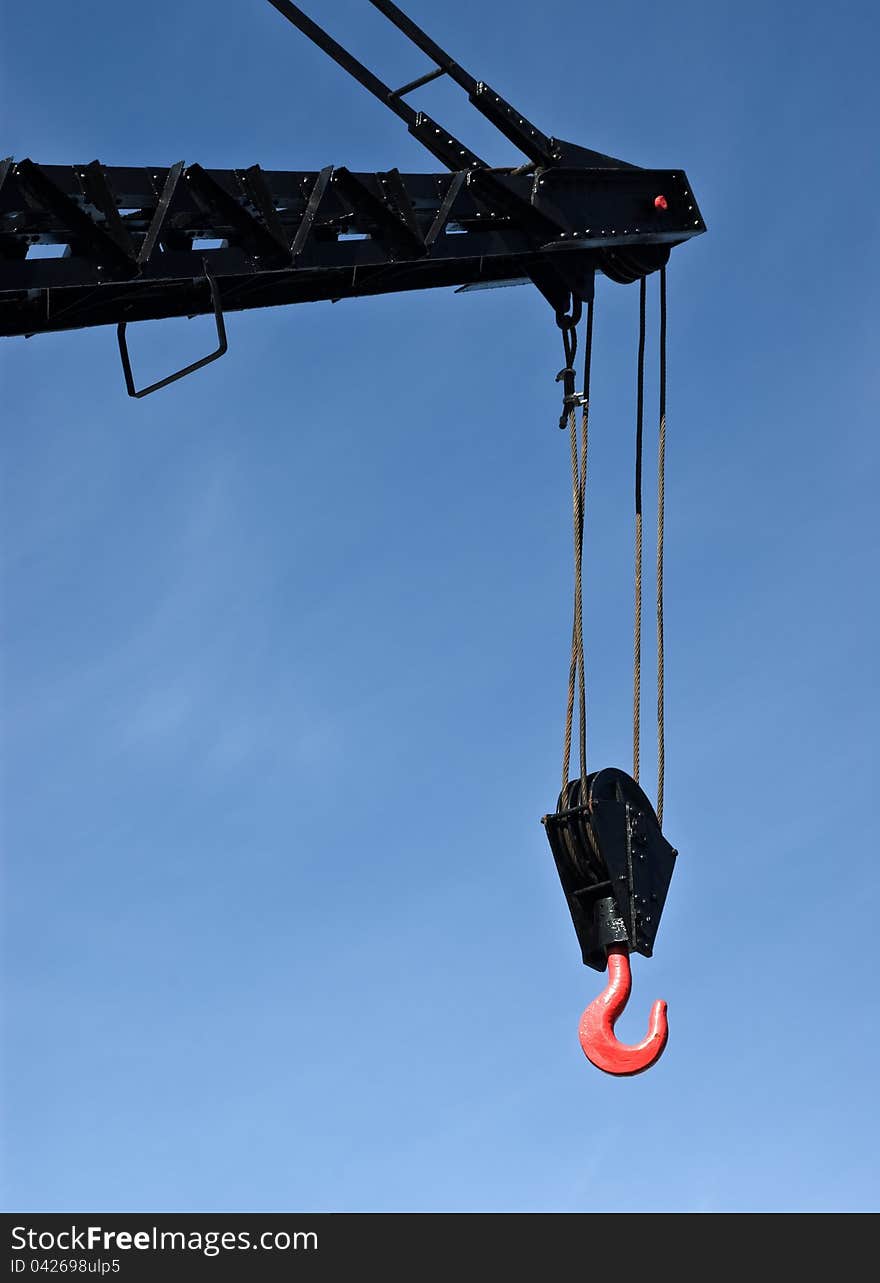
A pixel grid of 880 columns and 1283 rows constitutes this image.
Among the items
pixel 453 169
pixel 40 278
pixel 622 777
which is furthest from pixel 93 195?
pixel 622 777

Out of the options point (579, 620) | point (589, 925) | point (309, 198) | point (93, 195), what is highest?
point (309, 198)

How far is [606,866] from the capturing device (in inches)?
360

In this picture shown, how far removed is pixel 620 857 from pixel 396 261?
12.0 feet

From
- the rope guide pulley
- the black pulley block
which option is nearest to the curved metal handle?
the rope guide pulley

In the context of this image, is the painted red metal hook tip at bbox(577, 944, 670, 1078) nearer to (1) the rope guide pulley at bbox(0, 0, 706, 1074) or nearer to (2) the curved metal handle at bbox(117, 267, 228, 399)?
(1) the rope guide pulley at bbox(0, 0, 706, 1074)

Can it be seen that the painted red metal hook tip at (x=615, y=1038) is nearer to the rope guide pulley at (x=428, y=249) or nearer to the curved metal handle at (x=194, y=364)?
the rope guide pulley at (x=428, y=249)

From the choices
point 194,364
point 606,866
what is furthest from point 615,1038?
point 194,364

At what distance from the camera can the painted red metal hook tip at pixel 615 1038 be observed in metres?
8.55

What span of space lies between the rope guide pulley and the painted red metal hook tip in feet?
0.03

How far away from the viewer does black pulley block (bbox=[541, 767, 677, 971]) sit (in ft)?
29.8

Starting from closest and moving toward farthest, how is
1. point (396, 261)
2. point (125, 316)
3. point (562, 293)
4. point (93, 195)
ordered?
point (93, 195), point (125, 316), point (396, 261), point (562, 293)

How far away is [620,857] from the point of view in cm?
923

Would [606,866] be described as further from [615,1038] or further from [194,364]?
[194,364]

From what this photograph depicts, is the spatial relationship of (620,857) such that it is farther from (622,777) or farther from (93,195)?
(93,195)
